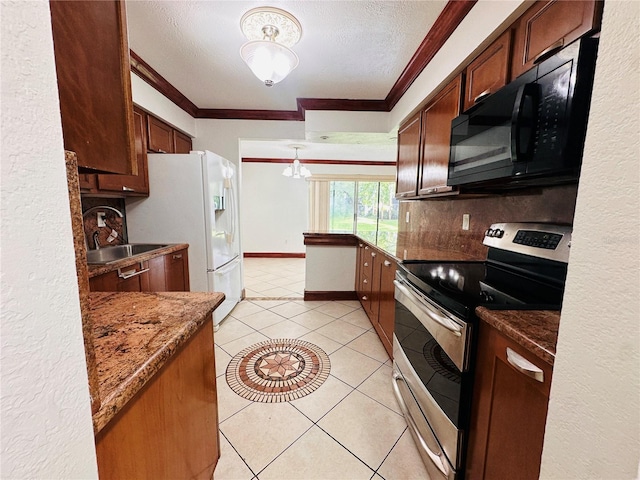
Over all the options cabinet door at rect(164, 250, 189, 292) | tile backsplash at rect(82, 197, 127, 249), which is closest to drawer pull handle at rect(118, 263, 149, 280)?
cabinet door at rect(164, 250, 189, 292)

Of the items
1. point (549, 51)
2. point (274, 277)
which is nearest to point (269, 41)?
point (549, 51)

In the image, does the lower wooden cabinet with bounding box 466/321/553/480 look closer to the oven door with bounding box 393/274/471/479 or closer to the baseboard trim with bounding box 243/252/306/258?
the oven door with bounding box 393/274/471/479

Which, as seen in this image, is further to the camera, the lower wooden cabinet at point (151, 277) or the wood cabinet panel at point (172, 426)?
the lower wooden cabinet at point (151, 277)

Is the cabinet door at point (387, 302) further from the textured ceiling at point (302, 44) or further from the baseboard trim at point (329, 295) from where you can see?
the textured ceiling at point (302, 44)

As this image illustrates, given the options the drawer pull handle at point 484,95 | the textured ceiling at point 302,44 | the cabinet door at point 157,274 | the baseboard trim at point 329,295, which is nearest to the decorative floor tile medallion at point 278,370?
the cabinet door at point 157,274

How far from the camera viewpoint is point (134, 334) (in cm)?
73

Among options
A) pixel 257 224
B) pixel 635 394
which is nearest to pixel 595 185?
pixel 635 394

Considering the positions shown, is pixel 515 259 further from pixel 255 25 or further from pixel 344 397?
pixel 255 25

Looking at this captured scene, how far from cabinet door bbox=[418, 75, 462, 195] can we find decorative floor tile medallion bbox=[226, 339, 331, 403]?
156cm

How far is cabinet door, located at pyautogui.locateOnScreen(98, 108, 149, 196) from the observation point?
82.8 inches

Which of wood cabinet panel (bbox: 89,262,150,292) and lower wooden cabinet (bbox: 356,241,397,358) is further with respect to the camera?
lower wooden cabinet (bbox: 356,241,397,358)

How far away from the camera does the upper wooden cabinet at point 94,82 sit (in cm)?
50

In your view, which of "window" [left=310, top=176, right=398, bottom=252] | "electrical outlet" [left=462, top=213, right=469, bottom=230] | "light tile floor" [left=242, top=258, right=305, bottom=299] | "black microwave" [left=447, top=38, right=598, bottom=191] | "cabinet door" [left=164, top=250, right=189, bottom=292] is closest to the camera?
"black microwave" [left=447, top=38, right=598, bottom=191]

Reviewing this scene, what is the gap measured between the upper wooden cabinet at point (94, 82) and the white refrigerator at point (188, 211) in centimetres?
191
